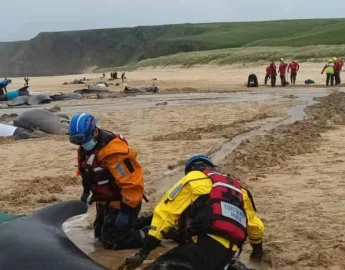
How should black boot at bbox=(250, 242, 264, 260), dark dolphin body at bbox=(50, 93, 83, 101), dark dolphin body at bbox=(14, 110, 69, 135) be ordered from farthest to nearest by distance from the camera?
dark dolphin body at bbox=(50, 93, 83, 101) < dark dolphin body at bbox=(14, 110, 69, 135) < black boot at bbox=(250, 242, 264, 260)

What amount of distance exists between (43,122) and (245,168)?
7.10m

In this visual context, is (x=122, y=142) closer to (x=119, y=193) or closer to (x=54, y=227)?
(x=119, y=193)

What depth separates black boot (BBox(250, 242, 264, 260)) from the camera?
6.30 metres

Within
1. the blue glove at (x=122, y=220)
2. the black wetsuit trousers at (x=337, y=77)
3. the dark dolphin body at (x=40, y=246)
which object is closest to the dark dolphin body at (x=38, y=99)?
the black wetsuit trousers at (x=337, y=77)

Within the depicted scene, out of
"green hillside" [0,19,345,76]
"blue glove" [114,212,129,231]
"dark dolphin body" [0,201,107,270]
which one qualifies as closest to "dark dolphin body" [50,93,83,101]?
"blue glove" [114,212,129,231]

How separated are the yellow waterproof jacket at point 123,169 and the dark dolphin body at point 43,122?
9270 mm

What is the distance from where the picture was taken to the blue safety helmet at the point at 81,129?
6668 millimetres

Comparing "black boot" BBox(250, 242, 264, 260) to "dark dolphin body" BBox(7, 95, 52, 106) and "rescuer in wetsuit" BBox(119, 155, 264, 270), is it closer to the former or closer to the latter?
"rescuer in wetsuit" BBox(119, 155, 264, 270)

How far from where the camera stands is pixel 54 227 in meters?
5.43

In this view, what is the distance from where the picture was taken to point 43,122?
53.0ft

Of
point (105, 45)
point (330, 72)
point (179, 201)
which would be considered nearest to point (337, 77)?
point (330, 72)

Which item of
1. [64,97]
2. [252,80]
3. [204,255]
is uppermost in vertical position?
[204,255]

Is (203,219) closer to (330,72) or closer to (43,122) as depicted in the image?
(43,122)

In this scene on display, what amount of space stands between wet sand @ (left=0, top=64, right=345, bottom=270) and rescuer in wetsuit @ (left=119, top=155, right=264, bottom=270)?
1174 millimetres
